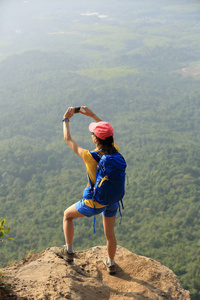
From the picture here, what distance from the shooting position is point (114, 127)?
9150cm

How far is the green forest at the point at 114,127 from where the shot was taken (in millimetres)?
39812

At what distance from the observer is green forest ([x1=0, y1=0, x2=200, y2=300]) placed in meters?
39.8

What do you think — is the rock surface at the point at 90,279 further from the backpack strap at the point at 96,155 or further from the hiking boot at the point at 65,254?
the backpack strap at the point at 96,155

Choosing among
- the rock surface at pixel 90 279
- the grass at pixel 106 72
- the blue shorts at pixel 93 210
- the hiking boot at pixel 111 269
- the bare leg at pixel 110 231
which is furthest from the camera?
the grass at pixel 106 72

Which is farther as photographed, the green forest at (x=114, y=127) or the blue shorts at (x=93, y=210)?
the green forest at (x=114, y=127)

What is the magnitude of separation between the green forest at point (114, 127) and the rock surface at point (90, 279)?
1.29 meters

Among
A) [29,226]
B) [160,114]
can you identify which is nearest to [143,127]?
[160,114]

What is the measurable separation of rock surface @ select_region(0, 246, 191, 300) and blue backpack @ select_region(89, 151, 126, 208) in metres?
0.98

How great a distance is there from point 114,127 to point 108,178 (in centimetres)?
8891

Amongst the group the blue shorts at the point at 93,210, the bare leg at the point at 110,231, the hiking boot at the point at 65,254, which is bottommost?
the hiking boot at the point at 65,254

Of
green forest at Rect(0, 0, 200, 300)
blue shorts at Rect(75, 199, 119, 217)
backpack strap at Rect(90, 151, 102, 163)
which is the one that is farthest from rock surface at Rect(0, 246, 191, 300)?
backpack strap at Rect(90, 151, 102, 163)

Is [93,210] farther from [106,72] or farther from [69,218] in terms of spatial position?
[106,72]

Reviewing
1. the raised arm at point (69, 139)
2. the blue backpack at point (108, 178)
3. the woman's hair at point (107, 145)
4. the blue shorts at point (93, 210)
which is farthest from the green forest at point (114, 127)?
the raised arm at point (69, 139)

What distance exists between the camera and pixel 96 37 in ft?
598
